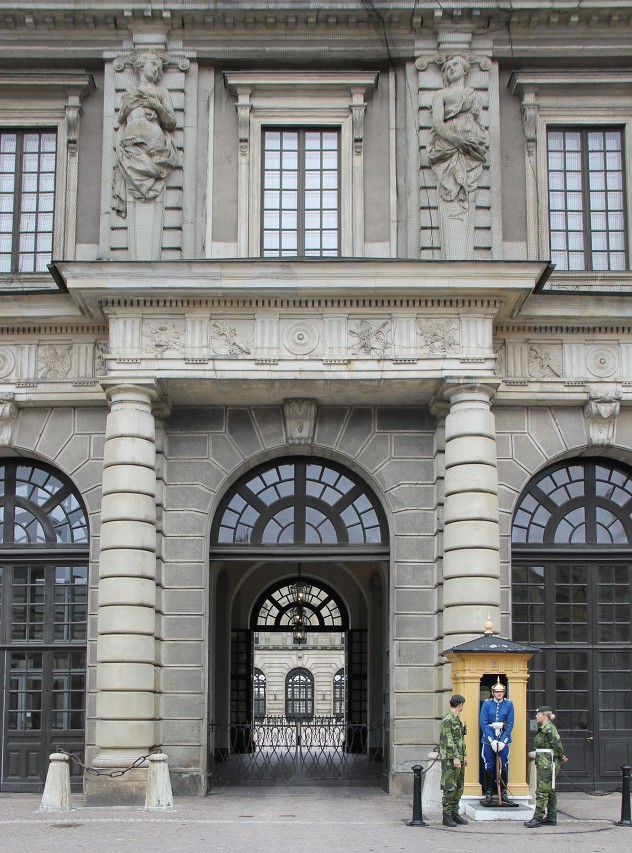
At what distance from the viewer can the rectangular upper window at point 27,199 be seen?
2305 cm

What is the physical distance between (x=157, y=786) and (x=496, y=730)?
5339 millimetres

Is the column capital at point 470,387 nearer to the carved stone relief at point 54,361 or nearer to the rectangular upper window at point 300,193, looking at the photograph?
the rectangular upper window at point 300,193

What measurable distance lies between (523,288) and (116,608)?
28.6ft

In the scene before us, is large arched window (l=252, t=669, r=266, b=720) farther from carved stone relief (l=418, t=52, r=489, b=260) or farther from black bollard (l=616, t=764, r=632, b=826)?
black bollard (l=616, t=764, r=632, b=826)

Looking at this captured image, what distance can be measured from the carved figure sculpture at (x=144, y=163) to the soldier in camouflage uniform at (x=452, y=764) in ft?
32.4

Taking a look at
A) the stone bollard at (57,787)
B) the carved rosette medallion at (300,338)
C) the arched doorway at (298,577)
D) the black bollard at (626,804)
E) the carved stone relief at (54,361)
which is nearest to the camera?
the black bollard at (626,804)

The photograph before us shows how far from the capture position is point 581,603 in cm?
2264

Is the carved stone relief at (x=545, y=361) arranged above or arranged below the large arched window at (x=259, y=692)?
above

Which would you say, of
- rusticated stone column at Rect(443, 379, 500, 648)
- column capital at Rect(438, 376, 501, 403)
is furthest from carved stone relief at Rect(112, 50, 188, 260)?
rusticated stone column at Rect(443, 379, 500, 648)

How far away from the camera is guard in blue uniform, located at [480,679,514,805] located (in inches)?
696

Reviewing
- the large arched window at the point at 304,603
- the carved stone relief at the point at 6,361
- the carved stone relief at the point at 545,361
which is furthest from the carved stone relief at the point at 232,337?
the large arched window at the point at 304,603

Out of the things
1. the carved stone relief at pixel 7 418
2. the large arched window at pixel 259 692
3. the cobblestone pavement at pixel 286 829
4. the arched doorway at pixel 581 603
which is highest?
the carved stone relief at pixel 7 418

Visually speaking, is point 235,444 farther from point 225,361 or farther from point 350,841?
point 350,841

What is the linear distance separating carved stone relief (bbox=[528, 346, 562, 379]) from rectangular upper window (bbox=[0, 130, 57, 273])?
9.24 metres
